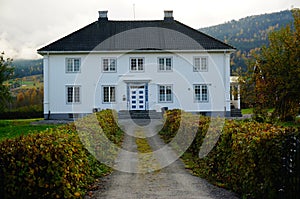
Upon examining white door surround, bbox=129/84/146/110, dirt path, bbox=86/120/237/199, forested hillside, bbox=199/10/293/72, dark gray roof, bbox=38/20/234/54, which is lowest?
dirt path, bbox=86/120/237/199

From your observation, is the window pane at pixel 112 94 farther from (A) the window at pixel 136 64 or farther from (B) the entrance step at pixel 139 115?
(A) the window at pixel 136 64

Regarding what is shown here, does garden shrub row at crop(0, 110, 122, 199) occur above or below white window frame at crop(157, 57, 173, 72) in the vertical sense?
below

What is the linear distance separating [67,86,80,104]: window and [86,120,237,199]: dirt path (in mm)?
22005

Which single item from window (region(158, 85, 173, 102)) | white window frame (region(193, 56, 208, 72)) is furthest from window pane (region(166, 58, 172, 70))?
white window frame (region(193, 56, 208, 72))

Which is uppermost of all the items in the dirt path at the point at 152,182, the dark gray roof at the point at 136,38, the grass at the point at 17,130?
the dark gray roof at the point at 136,38

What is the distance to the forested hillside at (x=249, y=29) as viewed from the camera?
100 metres

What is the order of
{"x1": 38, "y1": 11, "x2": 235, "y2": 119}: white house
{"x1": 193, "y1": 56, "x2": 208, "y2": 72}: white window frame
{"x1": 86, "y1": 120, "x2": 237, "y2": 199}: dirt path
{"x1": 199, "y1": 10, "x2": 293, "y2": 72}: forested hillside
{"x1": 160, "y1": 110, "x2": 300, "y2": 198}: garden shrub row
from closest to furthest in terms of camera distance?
{"x1": 160, "y1": 110, "x2": 300, "y2": 198}: garden shrub row → {"x1": 86, "y1": 120, "x2": 237, "y2": 199}: dirt path → {"x1": 38, "y1": 11, "x2": 235, "y2": 119}: white house → {"x1": 193, "y1": 56, "x2": 208, "y2": 72}: white window frame → {"x1": 199, "y1": 10, "x2": 293, "y2": 72}: forested hillside

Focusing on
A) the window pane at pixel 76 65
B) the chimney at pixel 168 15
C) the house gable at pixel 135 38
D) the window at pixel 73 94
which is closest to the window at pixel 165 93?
the house gable at pixel 135 38

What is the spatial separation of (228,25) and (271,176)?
126 meters

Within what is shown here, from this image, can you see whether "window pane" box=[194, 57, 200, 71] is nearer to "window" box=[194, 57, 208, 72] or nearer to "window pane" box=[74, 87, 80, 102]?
"window" box=[194, 57, 208, 72]

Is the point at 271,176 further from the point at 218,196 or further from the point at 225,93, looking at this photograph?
the point at 225,93

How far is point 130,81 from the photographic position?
1348 inches

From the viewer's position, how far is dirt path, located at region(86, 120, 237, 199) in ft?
26.0

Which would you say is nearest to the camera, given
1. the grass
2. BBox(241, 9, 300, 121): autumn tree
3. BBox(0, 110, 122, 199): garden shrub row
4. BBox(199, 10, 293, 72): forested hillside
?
BBox(0, 110, 122, 199): garden shrub row
